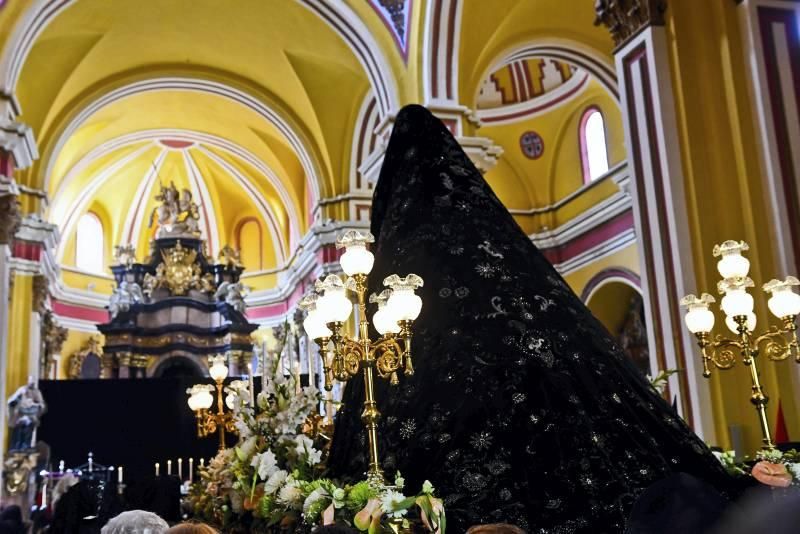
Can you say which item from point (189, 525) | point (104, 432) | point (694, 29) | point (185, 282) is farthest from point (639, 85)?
point (185, 282)

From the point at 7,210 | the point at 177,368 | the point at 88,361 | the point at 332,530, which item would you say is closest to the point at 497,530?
the point at 332,530

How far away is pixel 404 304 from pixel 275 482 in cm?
97

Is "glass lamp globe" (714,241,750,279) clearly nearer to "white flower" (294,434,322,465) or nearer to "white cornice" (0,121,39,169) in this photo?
"white flower" (294,434,322,465)

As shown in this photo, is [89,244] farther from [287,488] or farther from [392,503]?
[392,503]

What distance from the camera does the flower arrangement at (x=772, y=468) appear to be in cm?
252

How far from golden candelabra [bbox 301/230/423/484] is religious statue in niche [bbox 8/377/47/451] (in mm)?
11497

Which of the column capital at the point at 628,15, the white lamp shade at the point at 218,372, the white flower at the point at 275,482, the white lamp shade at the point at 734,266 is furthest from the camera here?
the white lamp shade at the point at 218,372

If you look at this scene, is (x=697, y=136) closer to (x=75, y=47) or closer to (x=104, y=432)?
(x=75, y=47)

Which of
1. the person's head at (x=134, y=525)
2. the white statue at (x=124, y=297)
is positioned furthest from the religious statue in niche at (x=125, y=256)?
the person's head at (x=134, y=525)

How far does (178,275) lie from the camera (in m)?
23.7

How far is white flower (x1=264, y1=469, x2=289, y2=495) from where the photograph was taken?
3695 mm

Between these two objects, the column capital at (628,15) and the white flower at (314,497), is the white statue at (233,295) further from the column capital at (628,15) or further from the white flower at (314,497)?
the white flower at (314,497)

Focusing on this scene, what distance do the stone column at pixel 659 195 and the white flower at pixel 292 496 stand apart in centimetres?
459

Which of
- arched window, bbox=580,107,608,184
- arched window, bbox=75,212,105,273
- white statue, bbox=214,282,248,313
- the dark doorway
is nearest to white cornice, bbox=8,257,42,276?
the dark doorway
